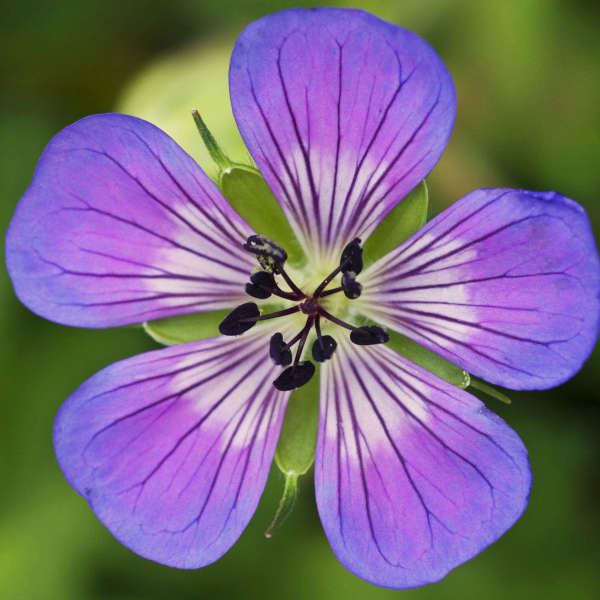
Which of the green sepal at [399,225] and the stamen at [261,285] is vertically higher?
the stamen at [261,285]

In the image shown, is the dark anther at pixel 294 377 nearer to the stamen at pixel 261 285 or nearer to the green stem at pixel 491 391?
the stamen at pixel 261 285

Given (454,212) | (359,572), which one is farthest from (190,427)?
(454,212)

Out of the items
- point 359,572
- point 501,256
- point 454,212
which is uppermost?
point 454,212

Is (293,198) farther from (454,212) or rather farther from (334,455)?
(334,455)

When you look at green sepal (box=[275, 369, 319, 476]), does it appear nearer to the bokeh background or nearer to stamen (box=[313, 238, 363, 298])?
stamen (box=[313, 238, 363, 298])

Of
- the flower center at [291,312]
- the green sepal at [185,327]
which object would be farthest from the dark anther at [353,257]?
the green sepal at [185,327]

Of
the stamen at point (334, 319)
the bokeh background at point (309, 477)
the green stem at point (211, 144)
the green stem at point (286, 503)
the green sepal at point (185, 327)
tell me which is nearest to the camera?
the green stem at point (211, 144)
